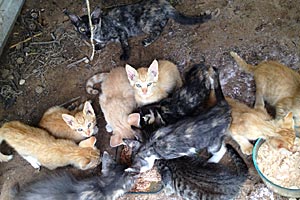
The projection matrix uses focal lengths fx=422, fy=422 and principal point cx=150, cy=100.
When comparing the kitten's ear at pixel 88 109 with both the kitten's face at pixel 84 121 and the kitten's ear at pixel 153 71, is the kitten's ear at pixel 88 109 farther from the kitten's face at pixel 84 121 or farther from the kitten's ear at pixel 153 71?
the kitten's ear at pixel 153 71

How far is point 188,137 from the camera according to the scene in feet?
10.7

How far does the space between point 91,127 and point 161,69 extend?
0.81 meters

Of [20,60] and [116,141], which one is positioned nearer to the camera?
[116,141]

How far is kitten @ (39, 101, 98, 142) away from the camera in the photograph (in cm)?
363

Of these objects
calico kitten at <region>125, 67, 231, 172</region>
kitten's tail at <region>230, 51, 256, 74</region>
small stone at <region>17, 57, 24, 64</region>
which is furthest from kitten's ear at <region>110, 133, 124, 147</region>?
small stone at <region>17, 57, 24, 64</region>

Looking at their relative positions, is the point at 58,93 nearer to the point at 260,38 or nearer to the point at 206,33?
the point at 206,33

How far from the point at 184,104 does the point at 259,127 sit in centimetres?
65

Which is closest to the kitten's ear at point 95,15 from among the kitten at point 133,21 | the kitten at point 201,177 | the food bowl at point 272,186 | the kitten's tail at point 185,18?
the kitten at point 133,21

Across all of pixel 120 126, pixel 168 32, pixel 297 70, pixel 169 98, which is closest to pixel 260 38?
pixel 297 70

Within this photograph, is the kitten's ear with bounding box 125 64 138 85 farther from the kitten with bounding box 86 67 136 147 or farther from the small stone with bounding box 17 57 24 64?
the small stone with bounding box 17 57 24 64

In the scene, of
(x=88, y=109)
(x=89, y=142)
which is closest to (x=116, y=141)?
(x=89, y=142)

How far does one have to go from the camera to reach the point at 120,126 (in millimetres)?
3604

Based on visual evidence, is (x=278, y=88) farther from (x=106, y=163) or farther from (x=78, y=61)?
(x=78, y=61)

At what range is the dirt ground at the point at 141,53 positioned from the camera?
398 centimetres
